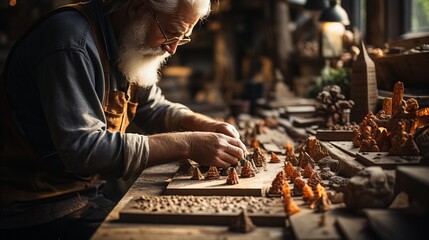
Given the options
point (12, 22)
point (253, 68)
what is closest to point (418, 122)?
point (12, 22)

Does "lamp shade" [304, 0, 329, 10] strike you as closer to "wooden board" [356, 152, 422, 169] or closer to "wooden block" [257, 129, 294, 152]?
"wooden block" [257, 129, 294, 152]

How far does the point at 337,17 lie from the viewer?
4180mm

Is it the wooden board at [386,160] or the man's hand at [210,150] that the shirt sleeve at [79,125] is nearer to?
the man's hand at [210,150]

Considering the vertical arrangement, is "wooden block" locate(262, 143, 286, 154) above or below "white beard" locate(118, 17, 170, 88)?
below

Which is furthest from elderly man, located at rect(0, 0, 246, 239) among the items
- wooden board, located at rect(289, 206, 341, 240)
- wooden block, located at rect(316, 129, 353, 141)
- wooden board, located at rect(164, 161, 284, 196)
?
wooden board, located at rect(289, 206, 341, 240)

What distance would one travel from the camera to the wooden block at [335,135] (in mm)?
2615

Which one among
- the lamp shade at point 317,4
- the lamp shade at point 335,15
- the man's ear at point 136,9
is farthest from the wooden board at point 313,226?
the lamp shade at point 317,4

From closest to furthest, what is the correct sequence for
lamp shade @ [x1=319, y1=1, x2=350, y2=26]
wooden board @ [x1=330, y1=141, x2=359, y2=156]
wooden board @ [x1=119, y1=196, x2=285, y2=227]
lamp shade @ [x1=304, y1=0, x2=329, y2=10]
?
wooden board @ [x1=119, y1=196, x2=285, y2=227], wooden board @ [x1=330, y1=141, x2=359, y2=156], lamp shade @ [x1=319, y1=1, x2=350, y2=26], lamp shade @ [x1=304, y1=0, x2=329, y2=10]

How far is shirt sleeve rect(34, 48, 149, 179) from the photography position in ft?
6.43

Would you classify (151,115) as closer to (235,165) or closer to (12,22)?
(235,165)

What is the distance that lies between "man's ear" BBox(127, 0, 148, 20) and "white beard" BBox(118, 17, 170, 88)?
35 mm

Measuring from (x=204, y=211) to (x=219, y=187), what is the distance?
0.32 metres

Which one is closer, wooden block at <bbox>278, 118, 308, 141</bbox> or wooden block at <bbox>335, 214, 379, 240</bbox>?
wooden block at <bbox>335, 214, 379, 240</bbox>

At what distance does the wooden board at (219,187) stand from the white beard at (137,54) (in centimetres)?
74
